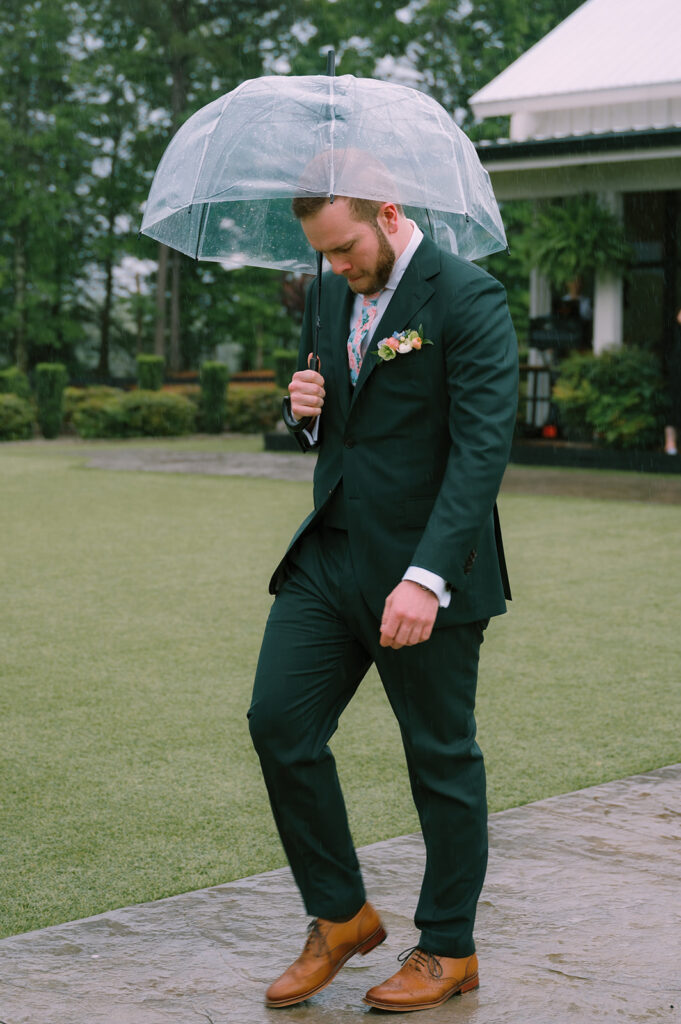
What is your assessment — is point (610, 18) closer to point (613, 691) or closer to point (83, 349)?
point (613, 691)

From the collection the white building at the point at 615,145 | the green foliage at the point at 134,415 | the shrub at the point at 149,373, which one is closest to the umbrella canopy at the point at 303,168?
the white building at the point at 615,145

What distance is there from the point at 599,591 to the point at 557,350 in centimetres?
1086

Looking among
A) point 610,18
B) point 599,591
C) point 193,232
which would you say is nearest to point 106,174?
point 610,18

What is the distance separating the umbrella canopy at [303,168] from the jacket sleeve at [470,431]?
1.13 feet

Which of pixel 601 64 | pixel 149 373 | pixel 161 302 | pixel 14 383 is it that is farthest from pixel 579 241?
pixel 161 302

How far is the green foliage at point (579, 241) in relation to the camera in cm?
1695

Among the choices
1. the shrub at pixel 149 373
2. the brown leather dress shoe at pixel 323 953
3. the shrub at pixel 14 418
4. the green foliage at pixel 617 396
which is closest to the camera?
the brown leather dress shoe at pixel 323 953

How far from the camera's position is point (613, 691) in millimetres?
5832

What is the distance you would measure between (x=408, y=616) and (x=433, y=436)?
438 mm

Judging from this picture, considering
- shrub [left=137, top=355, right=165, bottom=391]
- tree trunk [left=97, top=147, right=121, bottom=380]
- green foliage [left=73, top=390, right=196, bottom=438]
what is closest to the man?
green foliage [left=73, top=390, right=196, bottom=438]

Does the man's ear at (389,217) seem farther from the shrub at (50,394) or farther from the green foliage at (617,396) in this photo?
the shrub at (50,394)

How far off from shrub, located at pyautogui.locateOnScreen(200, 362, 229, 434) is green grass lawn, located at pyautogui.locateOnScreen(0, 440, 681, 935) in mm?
14982

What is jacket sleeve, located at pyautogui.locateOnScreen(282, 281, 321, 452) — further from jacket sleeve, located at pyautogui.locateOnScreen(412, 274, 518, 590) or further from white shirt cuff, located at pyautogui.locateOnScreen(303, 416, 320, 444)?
jacket sleeve, located at pyautogui.locateOnScreen(412, 274, 518, 590)

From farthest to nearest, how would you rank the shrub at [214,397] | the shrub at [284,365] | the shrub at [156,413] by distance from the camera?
the shrub at [214,397]
the shrub at [284,365]
the shrub at [156,413]
